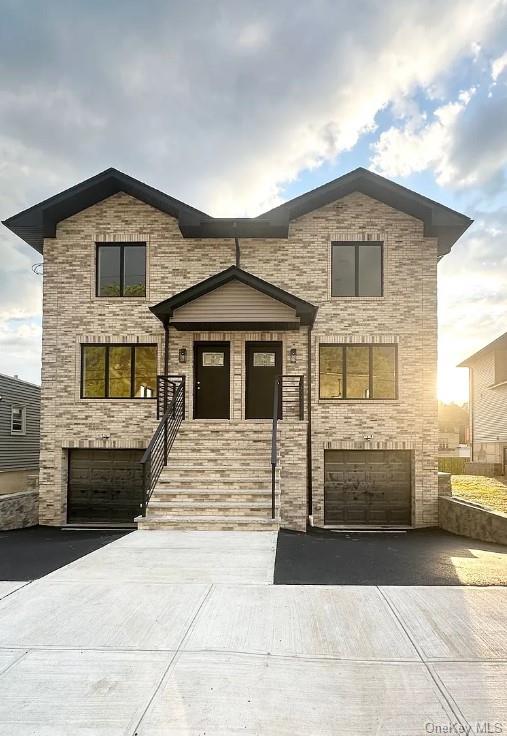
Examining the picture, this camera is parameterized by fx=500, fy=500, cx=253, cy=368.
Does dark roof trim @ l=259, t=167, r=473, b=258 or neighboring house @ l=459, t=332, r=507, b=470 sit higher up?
dark roof trim @ l=259, t=167, r=473, b=258

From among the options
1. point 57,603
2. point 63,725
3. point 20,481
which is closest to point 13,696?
point 63,725

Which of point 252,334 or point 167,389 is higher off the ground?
point 252,334

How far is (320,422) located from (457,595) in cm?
814

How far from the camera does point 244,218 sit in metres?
13.8

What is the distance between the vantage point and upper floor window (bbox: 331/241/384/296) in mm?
14469

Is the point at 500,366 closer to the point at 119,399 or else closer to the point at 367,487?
the point at 367,487

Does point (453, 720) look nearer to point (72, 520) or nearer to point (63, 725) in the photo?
point (63, 725)

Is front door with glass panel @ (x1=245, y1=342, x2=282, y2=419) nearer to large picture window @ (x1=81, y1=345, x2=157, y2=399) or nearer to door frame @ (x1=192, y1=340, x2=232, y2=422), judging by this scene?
door frame @ (x1=192, y1=340, x2=232, y2=422)

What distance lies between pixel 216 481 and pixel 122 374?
16.7 feet

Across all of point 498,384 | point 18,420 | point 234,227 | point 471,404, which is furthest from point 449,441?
point 234,227

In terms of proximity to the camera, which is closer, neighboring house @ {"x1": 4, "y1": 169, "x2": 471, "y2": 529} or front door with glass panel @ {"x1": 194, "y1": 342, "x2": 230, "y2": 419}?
neighboring house @ {"x1": 4, "y1": 169, "x2": 471, "y2": 529}

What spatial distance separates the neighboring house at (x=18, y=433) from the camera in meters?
21.5

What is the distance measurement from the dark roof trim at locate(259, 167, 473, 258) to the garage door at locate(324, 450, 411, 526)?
6.45m

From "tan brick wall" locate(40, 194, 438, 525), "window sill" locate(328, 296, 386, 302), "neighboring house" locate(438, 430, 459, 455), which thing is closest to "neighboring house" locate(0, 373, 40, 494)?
"tan brick wall" locate(40, 194, 438, 525)
